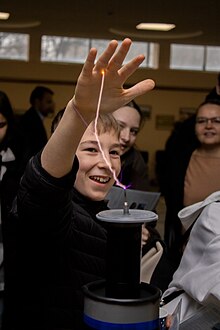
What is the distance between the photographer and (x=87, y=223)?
117 cm

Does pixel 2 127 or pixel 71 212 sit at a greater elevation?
pixel 2 127

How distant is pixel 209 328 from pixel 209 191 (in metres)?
1.86

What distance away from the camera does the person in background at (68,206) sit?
90 cm

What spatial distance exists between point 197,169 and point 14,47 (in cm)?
963

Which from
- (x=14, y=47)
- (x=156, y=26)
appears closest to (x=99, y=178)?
(x=156, y=26)

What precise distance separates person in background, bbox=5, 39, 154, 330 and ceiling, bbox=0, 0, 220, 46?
5.98 metres

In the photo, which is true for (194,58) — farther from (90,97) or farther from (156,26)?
(90,97)

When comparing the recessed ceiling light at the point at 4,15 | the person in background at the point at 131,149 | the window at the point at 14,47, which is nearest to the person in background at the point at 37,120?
the person in background at the point at 131,149

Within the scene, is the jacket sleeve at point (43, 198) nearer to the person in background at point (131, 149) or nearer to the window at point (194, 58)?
the person in background at point (131, 149)

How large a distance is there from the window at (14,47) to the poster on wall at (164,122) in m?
3.29

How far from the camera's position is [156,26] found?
8.67m

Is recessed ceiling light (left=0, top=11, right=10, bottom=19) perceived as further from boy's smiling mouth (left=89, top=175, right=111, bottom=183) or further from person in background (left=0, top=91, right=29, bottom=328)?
boy's smiling mouth (left=89, top=175, right=111, bottom=183)

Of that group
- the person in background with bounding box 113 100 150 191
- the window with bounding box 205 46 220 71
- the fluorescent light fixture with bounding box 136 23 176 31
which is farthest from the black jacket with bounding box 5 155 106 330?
the window with bounding box 205 46 220 71

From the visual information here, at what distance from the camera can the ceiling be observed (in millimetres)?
7124
